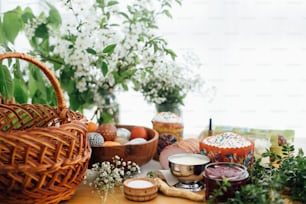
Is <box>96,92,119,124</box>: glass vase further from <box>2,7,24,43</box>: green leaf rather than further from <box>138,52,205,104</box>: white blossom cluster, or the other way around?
<box>2,7,24,43</box>: green leaf

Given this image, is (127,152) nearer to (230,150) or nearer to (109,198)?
(109,198)

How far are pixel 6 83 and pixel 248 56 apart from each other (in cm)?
100

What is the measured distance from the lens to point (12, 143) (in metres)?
1.11

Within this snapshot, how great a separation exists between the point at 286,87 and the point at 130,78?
688 mm

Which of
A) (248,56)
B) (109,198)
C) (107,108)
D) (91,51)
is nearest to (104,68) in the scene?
(91,51)

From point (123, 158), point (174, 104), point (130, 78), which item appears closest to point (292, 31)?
point (174, 104)

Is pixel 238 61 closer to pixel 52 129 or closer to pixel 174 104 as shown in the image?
pixel 174 104

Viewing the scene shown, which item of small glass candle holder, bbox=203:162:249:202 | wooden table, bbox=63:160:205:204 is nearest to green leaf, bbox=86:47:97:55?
wooden table, bbox=63:160:205:204

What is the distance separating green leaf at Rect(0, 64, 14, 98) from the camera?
4.93 ft

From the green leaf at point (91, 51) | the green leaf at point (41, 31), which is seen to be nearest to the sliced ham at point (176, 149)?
the green leaf at point (91, 51)

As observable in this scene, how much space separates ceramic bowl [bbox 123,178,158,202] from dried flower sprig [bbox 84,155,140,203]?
0.04 meters

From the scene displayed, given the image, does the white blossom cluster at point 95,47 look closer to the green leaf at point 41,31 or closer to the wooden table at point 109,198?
the green leaf at point 41,31

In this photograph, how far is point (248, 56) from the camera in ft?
6.59

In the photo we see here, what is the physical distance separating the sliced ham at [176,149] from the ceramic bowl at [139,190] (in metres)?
0.23
